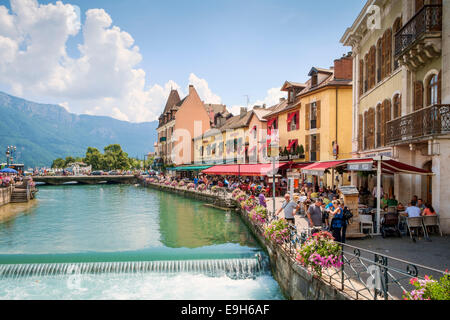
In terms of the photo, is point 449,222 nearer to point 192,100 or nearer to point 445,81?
point 445,81

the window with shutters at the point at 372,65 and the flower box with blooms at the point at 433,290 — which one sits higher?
the window with shutters at the point at 372,65

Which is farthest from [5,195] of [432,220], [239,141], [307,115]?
[432,220]

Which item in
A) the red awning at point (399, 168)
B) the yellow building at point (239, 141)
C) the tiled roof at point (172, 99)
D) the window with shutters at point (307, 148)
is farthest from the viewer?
the tiled roof at point (172, 99)

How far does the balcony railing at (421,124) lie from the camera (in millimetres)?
10883

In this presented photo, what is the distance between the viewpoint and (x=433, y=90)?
12234 mm

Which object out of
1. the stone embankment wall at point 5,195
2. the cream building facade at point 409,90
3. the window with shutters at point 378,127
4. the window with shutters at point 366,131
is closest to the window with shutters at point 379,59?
the cream building facade at point 409,90

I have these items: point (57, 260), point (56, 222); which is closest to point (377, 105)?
point (57, 260)

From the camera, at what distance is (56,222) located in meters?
22.2

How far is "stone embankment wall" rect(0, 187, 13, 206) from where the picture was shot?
30516mm

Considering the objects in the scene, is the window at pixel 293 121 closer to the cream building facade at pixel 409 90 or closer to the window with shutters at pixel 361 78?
the window with shutters at pixel 361 78

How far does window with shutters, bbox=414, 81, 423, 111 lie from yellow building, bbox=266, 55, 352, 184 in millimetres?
10613

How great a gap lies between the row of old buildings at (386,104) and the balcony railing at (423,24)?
30mm

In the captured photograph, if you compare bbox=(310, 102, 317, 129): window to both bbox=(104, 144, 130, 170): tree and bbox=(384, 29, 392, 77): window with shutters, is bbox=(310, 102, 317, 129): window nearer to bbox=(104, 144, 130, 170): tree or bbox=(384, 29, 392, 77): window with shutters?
bbox=(384, 29, 392, 77): window with shutters

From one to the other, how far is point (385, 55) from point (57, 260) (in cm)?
1668
